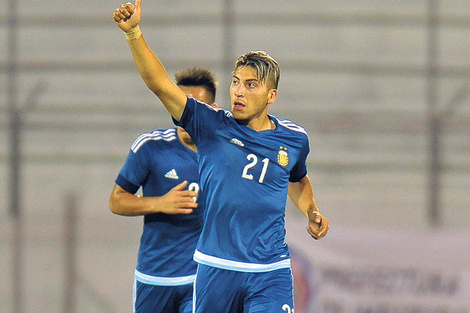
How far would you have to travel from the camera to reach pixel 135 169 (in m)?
3.93

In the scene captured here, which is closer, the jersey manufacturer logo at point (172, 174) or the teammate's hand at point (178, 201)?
the teammate's hand at point (178, 201)

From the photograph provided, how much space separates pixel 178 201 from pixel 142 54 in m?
1.06

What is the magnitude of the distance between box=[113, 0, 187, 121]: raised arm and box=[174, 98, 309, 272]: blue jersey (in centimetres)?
16

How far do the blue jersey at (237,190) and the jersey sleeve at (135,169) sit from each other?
0.87m

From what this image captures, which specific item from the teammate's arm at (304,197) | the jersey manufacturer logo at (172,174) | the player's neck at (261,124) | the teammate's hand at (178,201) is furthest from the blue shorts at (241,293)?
the jersey manufacturer logo at (172,174)

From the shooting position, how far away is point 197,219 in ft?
13.0

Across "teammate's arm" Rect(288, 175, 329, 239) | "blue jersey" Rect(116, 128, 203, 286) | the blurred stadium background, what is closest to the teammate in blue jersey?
"blue jersey" Rect(116, 128, 203, 286)

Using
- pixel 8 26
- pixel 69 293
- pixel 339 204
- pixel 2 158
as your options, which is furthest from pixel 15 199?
pixel 339 204

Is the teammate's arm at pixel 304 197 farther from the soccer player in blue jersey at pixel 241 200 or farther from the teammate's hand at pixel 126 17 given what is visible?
the teammate's hand at pixel 126 17

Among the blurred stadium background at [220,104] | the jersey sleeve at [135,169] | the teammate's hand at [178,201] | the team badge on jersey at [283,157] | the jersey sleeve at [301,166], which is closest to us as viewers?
the team badge on jersey at [283,157]

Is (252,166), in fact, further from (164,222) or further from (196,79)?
(196,79)

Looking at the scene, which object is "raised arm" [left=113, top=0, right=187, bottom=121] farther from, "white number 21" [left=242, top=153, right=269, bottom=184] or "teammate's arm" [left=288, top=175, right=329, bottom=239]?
"teammate's arm" [left=288, top=175, right=329, bottom=239]

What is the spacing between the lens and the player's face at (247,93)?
3062 millimetres

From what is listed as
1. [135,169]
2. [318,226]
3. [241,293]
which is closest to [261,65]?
[318,226]
